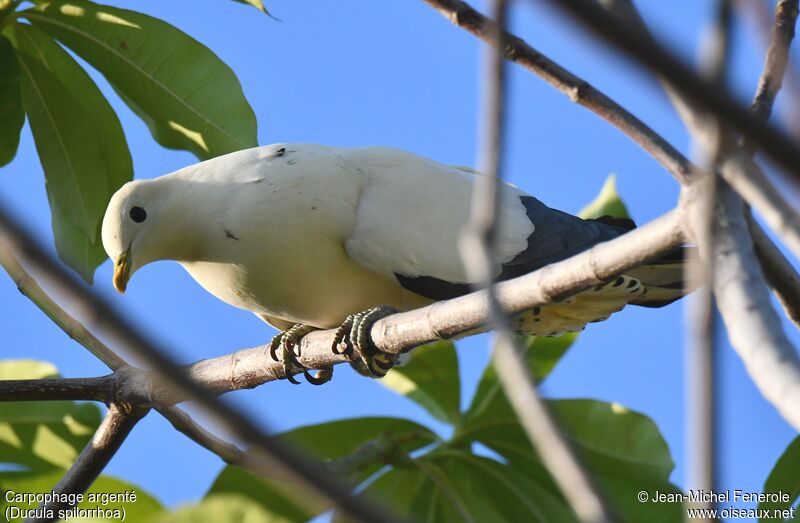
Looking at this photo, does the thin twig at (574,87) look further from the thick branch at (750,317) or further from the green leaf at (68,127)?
the green leaf at (68,127)

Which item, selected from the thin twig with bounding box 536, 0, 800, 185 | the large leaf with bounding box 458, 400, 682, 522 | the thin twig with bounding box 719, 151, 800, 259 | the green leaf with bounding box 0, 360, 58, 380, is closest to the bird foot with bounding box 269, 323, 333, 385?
the large leaf with bounding box 458, 400, 682, 522

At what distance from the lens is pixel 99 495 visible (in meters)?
2.87

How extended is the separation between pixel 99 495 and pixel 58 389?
1.17ft

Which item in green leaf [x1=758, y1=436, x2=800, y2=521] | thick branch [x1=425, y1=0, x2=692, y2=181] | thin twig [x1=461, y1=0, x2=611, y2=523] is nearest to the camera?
thin twig [x1=461, y1=0, x2=611, y2=523]

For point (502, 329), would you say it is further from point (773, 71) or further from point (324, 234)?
point (324, 234)

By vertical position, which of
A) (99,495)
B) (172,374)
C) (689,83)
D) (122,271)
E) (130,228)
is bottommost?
(172,374)

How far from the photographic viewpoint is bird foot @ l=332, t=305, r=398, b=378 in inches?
109

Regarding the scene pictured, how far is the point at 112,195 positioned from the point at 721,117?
10.8 feet

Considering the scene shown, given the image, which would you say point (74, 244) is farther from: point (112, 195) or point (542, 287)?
point (542, 287)

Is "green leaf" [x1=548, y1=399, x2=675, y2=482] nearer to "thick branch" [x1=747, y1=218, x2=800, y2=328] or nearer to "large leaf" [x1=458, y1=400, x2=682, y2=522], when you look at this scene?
"large leaf" [x1=458, y1=400, x2=682, y2=522]

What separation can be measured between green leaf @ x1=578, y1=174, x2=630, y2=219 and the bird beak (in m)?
1.79

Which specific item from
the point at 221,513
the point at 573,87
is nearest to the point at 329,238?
the point at 573,87

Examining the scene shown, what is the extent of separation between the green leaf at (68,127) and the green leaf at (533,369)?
60.8 inches

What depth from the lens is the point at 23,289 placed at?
2961 mm
